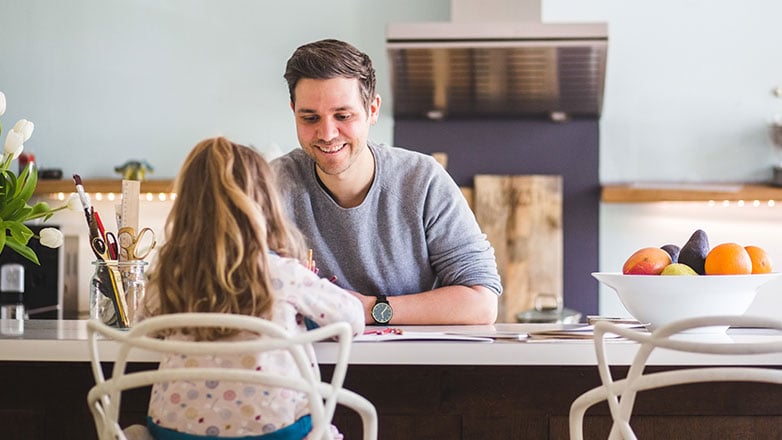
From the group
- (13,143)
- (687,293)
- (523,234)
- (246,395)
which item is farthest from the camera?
(523,234)

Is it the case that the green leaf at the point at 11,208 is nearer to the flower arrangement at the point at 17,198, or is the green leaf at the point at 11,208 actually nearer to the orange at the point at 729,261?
the flower arrangement at the point at 17,198

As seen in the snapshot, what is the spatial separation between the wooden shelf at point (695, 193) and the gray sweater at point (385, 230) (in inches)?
78.6

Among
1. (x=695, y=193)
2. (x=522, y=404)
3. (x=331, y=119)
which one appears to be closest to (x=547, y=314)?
(x=695, y=193)

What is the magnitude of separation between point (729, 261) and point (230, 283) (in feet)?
2.74

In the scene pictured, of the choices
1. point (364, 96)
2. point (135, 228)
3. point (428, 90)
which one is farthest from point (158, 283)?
point (428, 90)

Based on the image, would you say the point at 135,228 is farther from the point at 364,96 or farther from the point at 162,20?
the point at 162,20

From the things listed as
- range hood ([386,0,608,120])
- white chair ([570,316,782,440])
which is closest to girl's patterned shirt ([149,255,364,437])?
white chair ([570,316,782,440])

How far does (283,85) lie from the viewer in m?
4.30

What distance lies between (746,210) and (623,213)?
53 centimetres

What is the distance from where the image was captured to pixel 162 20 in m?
4.36

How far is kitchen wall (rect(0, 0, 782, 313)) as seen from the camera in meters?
4.17

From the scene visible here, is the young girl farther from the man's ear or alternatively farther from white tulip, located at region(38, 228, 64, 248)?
the man's ear

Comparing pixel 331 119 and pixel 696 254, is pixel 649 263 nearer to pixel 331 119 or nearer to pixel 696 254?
pixel 696 254

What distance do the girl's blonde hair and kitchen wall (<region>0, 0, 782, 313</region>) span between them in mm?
2775
